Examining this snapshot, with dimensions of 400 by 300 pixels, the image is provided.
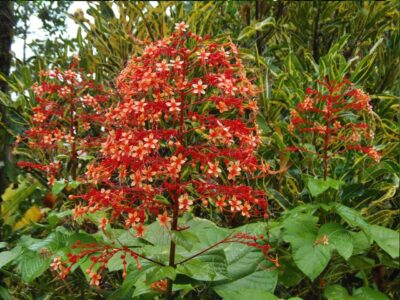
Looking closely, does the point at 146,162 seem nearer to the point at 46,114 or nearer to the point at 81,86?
the point at 46,114

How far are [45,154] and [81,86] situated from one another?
0.51 metres

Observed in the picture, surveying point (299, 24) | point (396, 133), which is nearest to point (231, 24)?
point (299, 24)

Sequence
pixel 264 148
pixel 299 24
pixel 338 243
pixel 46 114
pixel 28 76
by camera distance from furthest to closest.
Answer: pixel 299 24, pixel 28 76, pixel 264 148, pixel 46 114, pixel 338 243

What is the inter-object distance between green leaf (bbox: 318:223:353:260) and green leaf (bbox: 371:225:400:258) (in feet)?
0.27

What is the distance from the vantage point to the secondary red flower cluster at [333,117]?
68.2 inches

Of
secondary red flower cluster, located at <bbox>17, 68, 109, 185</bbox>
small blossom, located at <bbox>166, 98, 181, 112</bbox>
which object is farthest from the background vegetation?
small blossom, located at <bbox>166, 98, 181, 112</bbox>

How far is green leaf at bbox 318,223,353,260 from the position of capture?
149cm

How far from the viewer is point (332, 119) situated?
189 cm

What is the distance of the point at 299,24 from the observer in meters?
3.02

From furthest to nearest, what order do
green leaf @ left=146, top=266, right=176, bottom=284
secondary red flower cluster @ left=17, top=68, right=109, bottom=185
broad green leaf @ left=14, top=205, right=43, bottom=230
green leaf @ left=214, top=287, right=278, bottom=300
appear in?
1. broad green leaf @ left=14, top=205, right=43, bottom=230
2. secondary red flower cluster @ left=17, top=68, right=109, bottom=185
3. green leaf @ left=214, top=287, right=278, bottom=300
4. green leaf @ left=146, top=266, right=176, bottom=284

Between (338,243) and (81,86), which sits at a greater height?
(81,86)

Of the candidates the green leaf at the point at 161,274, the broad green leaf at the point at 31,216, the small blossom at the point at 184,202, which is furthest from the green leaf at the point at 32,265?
the broad green leaf at the point at 31,216

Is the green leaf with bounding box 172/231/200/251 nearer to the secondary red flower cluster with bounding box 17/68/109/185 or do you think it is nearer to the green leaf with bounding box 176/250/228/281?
the green leaf with bounding box 176/250/228/281

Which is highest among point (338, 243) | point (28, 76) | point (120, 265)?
point (28, 76)
